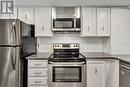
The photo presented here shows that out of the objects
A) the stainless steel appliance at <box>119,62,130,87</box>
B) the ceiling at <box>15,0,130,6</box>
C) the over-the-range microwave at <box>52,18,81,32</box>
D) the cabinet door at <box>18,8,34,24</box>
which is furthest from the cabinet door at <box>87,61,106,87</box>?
the cabinet door at <box>18,8,34,24</box>

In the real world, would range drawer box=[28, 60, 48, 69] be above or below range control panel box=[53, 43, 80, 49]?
below

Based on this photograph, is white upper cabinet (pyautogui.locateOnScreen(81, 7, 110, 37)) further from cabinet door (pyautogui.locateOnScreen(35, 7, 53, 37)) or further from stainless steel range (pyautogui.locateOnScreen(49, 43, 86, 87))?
stainless steel range (pyautogui.locateOnScreen(49, 43, 86, 87))

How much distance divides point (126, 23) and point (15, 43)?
261 centimetres

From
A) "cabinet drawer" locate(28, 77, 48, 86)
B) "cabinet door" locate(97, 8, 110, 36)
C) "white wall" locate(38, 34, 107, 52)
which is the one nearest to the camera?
"cabinet drawer" locate(28, 77, 48, 86)

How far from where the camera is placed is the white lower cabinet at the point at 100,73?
3.67 m

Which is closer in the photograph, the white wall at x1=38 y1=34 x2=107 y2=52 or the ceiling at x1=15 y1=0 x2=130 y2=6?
the ceiling at x1=15 y1=0 x2=130 y2=6

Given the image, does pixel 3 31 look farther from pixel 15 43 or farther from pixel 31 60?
pixel 31 60

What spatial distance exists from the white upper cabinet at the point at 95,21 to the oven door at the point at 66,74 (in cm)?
106

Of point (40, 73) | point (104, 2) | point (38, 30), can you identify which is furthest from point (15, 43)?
point (104, 2)

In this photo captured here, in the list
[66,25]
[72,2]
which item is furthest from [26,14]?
[72,2]

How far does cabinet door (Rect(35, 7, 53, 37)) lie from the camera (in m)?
4.38

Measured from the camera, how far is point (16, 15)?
4.40 m

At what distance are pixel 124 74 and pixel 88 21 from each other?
1705mm

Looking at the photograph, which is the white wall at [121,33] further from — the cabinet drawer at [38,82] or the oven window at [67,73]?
the cabinet drawer at [38,82]
